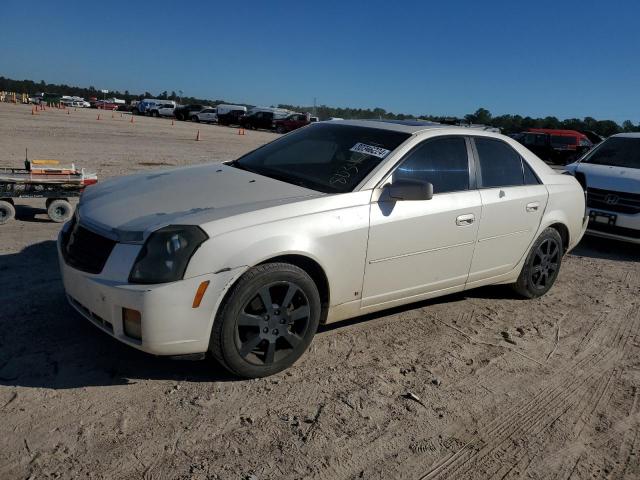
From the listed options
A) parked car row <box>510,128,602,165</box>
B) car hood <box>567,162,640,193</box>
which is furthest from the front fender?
parked car row <box>510,128,602,165</box>

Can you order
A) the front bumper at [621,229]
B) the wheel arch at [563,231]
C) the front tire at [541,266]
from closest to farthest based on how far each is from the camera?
the front tire at [541,266] < the wheel arch at [563,231] < the front bumper at [621,229]

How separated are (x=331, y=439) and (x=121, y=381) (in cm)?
132

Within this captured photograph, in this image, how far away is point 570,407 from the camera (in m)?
3.56

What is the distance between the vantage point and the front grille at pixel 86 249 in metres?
3.30

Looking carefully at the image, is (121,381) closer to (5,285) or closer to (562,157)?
(5,285)

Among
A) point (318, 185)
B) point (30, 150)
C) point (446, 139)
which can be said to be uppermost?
point (446, 139)

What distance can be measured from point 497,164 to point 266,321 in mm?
2682

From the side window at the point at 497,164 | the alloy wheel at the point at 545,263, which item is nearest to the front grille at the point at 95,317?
the side window at the point at 497,164

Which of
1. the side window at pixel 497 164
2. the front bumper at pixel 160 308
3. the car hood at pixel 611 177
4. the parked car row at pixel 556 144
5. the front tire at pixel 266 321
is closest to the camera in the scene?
the front bumper at pixel 160 308

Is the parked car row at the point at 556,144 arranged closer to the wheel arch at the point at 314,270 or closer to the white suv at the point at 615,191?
the white suv at the point at 615,191

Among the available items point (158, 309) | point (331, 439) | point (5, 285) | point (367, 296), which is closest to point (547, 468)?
point (331, 439)

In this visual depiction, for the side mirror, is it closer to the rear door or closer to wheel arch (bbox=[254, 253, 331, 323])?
wheel arch (bbox=[254, 253, 331, 323])

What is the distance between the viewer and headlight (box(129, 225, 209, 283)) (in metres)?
3.10

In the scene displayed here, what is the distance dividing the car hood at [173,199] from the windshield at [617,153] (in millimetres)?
6549
